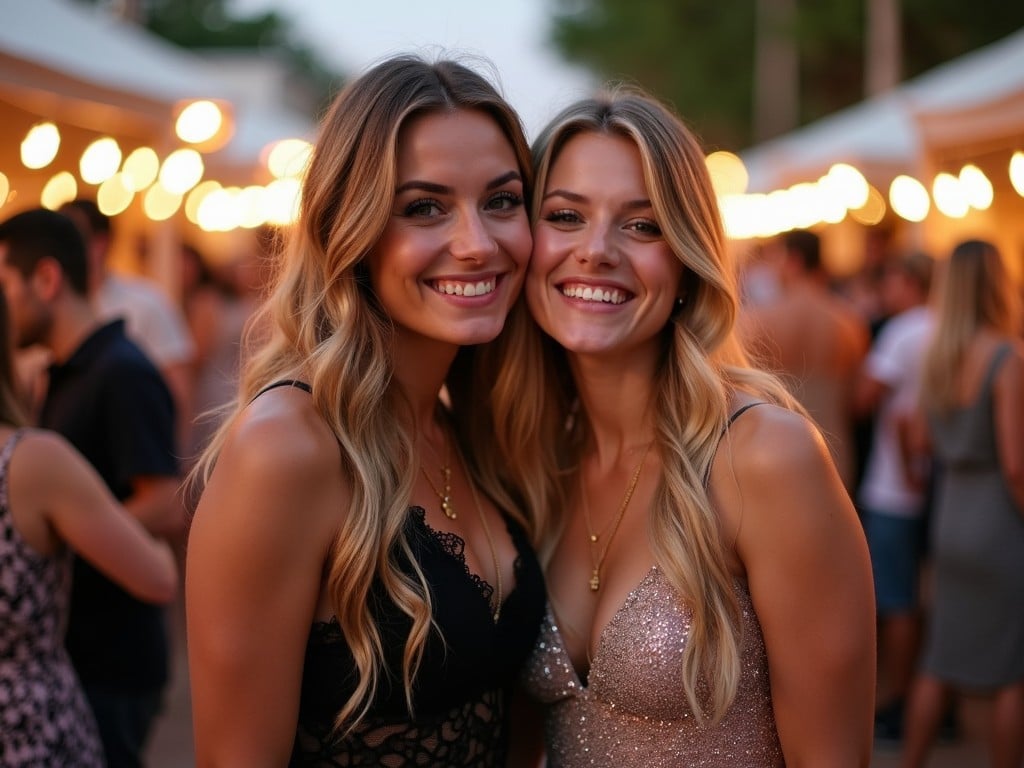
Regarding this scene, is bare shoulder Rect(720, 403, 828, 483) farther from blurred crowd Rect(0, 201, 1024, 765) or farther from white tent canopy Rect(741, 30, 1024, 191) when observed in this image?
white tent canopy Rect(741, 30, 1024, 191)

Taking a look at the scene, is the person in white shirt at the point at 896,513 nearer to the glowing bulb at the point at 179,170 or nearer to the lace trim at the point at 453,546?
the lace trim at the point at 453,546

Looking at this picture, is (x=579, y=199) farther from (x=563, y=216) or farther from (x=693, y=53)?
(x=693, y=53)

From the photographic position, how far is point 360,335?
102 inches

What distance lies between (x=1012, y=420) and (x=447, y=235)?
316cm

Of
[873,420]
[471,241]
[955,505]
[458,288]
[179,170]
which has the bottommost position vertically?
[955,505]

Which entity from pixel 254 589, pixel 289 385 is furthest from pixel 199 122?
pixel 254 589

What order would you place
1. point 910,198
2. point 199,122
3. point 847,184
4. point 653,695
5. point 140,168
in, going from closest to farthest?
point 653,695 < point 140,168 < point 199,122 < point 910,198 < point 847,184

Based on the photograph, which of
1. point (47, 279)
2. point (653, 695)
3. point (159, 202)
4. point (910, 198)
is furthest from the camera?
point (910, 198)

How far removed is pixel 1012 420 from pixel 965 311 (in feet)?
1.75

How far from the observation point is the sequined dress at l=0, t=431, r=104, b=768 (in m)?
2.66

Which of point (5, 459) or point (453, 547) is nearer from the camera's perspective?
point (453, 547)

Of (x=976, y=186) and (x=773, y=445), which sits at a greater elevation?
(x=976, y=186)

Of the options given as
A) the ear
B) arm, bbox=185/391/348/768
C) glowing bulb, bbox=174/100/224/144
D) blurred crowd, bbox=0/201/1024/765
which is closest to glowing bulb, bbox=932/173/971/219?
blurred crowd, bbox=0/201/1024/765

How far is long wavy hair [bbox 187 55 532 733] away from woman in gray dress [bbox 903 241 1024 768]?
298 centimetres
